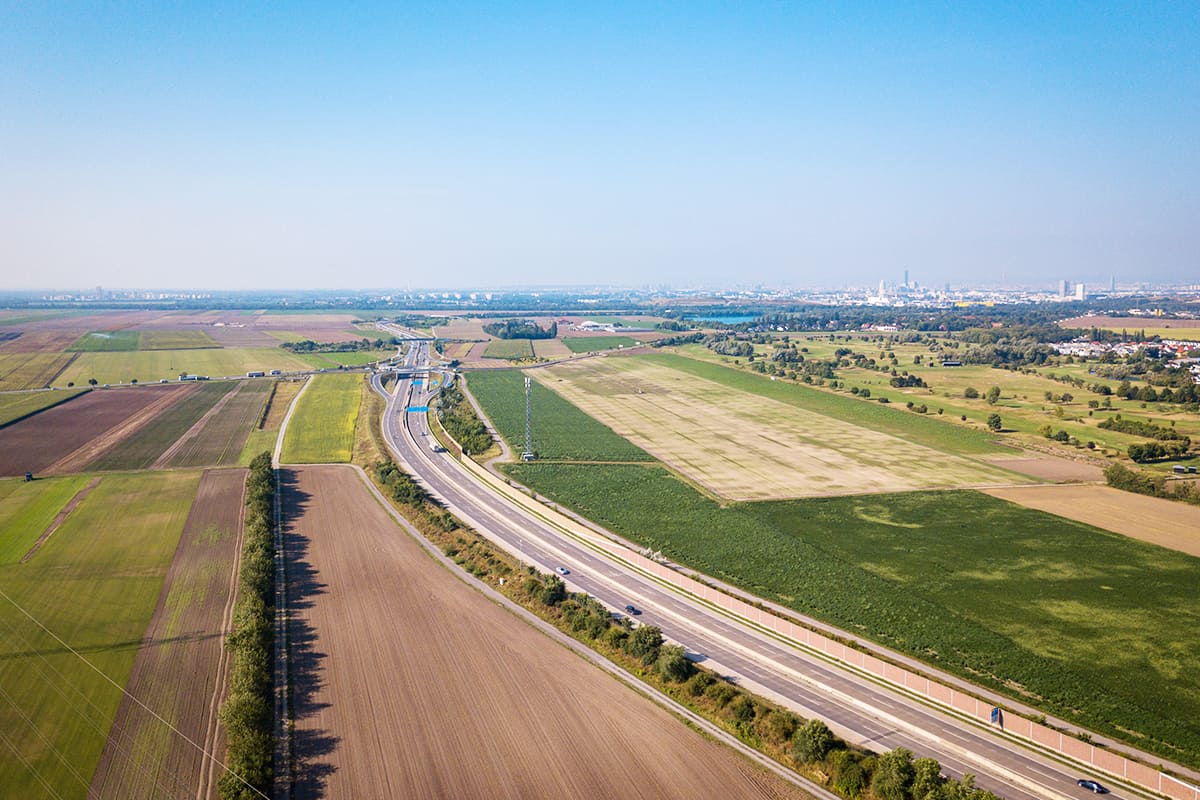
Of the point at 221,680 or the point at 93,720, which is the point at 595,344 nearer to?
the point at 221,680

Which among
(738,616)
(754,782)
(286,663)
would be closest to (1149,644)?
(738,616)

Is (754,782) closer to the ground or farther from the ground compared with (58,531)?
closer to the ground

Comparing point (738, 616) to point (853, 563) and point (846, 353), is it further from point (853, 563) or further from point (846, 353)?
point (846, 353)

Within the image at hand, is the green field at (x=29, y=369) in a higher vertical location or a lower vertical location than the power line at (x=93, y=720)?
higher

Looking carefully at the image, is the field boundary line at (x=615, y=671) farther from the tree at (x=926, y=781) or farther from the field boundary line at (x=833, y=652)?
the field boundary line at (x=833, y=652)

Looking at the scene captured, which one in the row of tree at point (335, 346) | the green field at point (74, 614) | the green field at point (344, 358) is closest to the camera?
A: the green field at point (74, 614)

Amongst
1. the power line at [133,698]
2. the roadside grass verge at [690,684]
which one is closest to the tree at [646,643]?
the roadside grass verge at [690,684]
